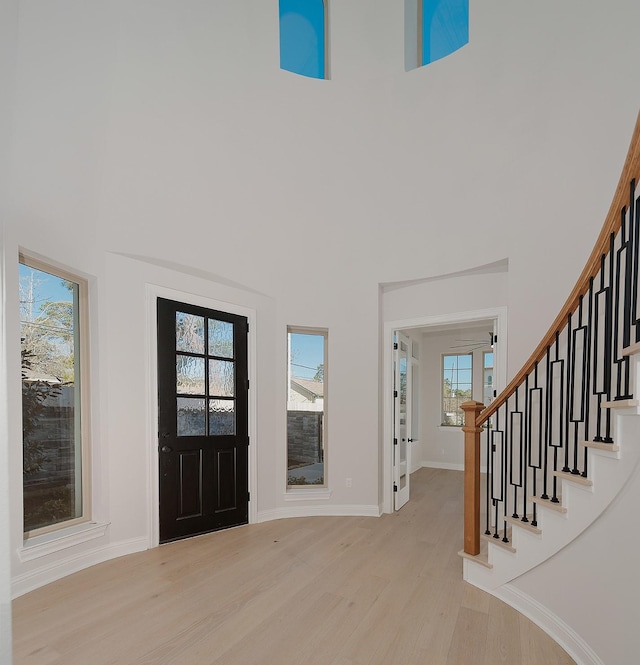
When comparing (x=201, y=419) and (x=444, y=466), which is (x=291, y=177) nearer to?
(x=201, y=419)

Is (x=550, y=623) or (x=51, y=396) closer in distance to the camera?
(x=550, y=623)

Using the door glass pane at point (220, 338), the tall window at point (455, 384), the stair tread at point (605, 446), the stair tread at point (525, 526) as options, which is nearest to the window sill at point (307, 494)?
the door glass pane at point (220, 338)

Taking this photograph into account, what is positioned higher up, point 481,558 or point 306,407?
point 306,407

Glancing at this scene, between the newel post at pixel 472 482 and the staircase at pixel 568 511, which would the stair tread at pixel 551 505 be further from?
the newel post at pixel 472 482

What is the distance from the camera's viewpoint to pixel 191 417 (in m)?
4.28

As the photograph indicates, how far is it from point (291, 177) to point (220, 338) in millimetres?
1837

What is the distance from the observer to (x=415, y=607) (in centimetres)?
286

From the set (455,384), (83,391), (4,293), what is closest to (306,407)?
(83,391)

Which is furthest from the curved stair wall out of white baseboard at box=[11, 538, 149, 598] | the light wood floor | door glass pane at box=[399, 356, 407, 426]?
white baseboard at box=[11, 538, 149, 598]

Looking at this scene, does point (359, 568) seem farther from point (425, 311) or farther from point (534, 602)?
point (425, 311)

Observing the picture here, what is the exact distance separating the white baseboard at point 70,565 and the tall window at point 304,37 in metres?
4.66

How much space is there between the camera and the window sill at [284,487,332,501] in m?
4.93

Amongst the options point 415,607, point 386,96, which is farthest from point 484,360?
point 415,607

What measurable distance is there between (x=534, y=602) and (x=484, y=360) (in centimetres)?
551
